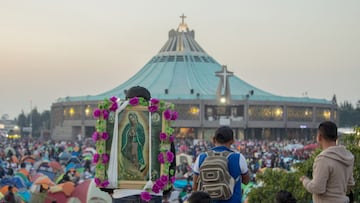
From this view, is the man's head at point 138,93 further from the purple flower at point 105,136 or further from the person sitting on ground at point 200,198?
the person sitting on ground at point 200,198

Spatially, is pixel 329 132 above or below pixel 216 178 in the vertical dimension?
above

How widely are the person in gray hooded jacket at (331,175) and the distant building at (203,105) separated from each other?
59201mm

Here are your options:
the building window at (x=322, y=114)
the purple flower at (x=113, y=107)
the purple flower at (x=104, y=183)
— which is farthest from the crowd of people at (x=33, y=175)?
the building window at (x=322, y=114)

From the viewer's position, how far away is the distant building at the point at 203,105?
227ft

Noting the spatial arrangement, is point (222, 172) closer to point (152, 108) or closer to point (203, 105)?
point (152, 108)

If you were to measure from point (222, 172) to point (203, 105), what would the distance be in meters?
63.8

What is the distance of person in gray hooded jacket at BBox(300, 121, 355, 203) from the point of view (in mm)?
4965

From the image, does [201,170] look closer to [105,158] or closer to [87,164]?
[105,158]

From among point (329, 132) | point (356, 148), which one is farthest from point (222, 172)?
point (356, 148)

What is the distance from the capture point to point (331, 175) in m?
5.00

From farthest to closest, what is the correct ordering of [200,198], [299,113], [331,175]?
[299,113]
[331,175]
[200,198]

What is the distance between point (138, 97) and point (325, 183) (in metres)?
→ 1.55

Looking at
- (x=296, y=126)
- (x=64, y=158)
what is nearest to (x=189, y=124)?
(x=296, y=126)

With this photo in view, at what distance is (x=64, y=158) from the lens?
28.6 metres
